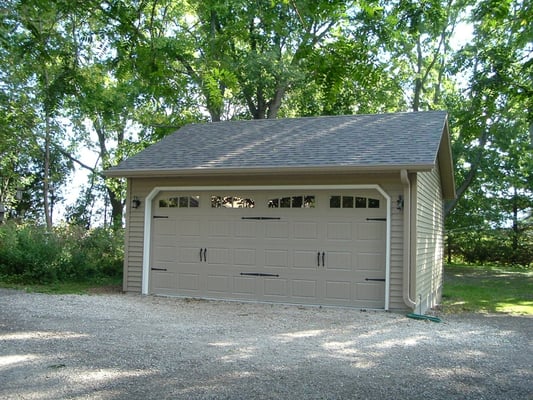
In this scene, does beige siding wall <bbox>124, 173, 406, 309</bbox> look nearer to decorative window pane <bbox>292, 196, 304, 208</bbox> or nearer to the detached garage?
the detached garage

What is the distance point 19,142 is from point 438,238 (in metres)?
16.9

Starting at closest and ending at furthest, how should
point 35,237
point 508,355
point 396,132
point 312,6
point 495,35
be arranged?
point 312,6, point 508,355, point 396,132, point 35,237, point 495,35

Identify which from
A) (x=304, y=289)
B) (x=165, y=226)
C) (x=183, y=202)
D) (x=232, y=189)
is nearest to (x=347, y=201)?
(x=304, y=289)

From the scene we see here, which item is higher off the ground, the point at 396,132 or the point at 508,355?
the point at 396,132

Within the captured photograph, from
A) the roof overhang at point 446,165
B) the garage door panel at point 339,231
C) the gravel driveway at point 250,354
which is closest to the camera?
the gravel driveway at point 250,354

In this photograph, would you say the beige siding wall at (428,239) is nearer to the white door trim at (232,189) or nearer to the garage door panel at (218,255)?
the white door trim at (232,189)

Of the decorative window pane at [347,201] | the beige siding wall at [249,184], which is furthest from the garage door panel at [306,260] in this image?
the beige siding wall at [249,184]

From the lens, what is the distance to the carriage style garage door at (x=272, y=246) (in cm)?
910

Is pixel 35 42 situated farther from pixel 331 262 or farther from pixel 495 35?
pixel 495 35

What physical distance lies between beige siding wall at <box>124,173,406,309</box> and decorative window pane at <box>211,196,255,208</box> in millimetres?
286

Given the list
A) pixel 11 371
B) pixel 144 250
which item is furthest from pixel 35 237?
pixel 11 371

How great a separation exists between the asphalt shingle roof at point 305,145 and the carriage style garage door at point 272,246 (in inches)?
25.3

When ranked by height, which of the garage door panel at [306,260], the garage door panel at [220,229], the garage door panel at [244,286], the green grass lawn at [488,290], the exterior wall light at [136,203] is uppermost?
the exterior wall light at [136,203]

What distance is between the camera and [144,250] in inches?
406
